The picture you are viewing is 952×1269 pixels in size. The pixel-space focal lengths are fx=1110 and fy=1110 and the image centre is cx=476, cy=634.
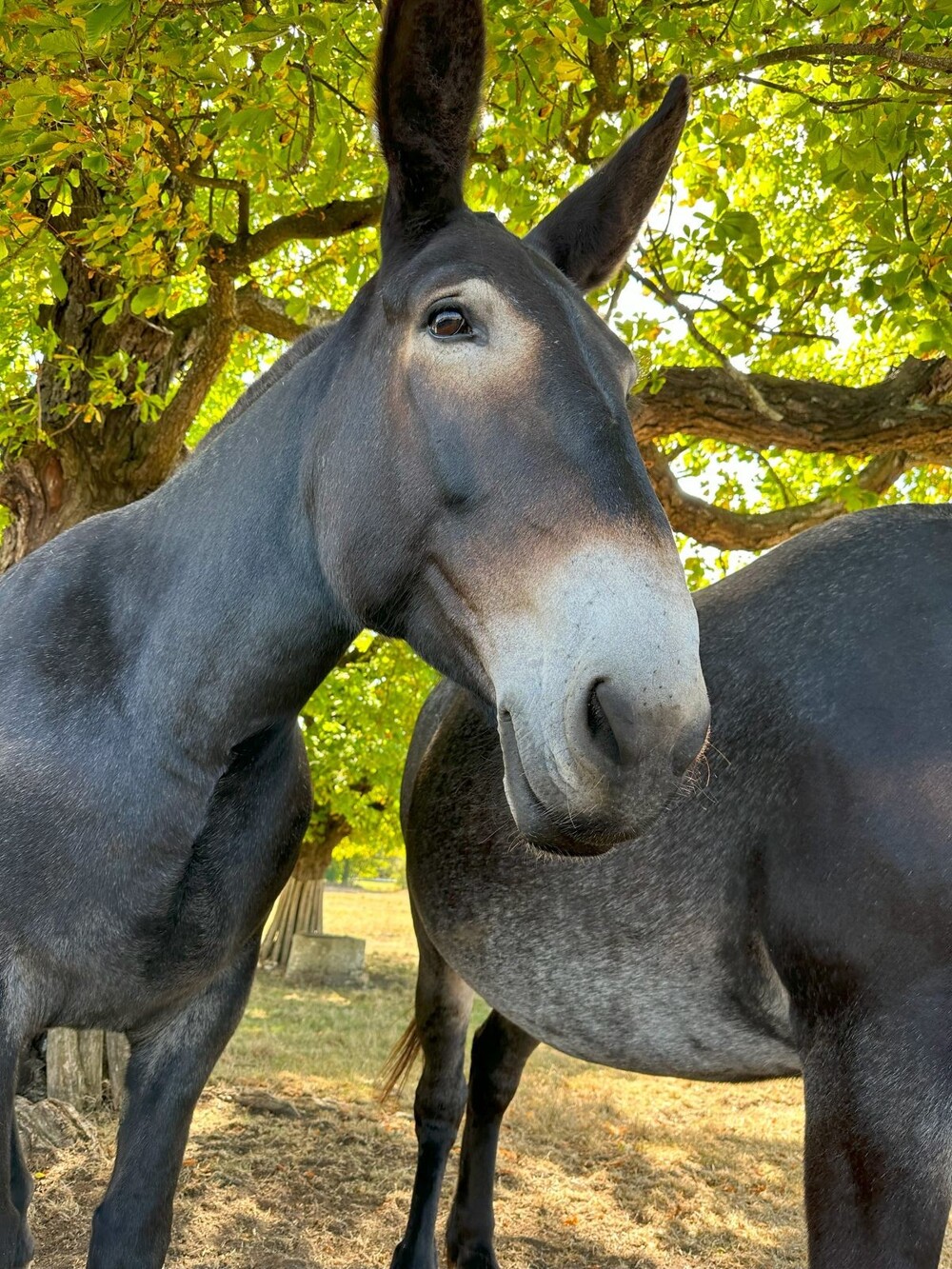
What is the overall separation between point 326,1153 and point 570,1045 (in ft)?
10.9

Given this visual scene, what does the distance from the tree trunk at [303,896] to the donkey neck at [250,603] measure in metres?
17.9

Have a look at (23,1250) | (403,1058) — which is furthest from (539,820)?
(403,1058)

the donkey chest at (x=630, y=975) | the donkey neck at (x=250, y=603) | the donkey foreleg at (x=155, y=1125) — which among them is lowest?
the donkey foreleg at (x=155, y=1125)

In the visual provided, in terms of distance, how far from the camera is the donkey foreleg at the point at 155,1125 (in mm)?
2916

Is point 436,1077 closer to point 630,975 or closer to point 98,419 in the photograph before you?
point 630,975

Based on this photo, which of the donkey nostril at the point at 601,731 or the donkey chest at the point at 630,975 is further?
the donkey chest at the point at 630,975

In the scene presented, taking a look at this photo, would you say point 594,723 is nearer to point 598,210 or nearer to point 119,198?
point 598,210

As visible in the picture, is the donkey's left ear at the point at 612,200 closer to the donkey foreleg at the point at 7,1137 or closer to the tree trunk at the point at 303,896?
the donkey foreleg at the point at 7,1137

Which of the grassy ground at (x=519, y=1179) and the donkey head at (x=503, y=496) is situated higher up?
the donkey head at (x=503, y=496)

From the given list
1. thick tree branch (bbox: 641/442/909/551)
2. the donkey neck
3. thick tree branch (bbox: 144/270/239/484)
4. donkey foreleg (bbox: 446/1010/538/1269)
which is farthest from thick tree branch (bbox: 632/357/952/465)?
the donkey neck

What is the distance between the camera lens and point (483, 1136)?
4773mm

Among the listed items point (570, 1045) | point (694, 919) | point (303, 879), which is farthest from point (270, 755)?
point (303, 879)

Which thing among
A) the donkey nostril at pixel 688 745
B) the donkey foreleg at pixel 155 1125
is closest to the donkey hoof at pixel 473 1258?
the donkey foreleg at pixel 155 1125

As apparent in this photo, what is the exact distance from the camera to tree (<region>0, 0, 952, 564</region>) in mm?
4027
